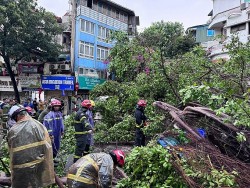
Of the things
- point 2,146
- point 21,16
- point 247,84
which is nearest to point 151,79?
point 247,84

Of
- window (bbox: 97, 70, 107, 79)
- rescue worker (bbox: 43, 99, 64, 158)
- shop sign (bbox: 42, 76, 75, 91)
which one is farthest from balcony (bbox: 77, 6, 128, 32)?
rescue worker (bbox: 43, 99, 64, 158)

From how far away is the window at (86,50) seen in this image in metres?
29.0

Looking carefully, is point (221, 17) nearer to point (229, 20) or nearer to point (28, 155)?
point (229, 20)

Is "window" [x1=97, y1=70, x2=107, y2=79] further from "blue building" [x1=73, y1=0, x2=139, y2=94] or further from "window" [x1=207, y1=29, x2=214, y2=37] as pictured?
"window" [x1=207, y1=29, x2=214, y2=37]

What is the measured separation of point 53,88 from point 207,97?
74.4 ft

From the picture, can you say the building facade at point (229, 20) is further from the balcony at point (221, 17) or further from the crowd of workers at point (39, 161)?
the crowd of workers at point (39, 161)

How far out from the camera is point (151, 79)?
38.0 feet

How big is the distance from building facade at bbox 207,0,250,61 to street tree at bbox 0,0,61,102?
12437mm

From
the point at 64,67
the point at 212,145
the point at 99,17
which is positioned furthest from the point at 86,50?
the point at 212,145

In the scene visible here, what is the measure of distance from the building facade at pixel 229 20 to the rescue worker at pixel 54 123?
1769 cm

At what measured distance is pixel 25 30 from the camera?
77.8 feet

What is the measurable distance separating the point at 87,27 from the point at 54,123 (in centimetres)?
2288

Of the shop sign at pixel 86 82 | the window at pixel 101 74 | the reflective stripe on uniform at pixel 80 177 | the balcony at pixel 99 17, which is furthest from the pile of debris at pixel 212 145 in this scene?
the window at pixel 101 74

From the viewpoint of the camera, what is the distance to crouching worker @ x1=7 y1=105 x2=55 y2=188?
13.3ft
